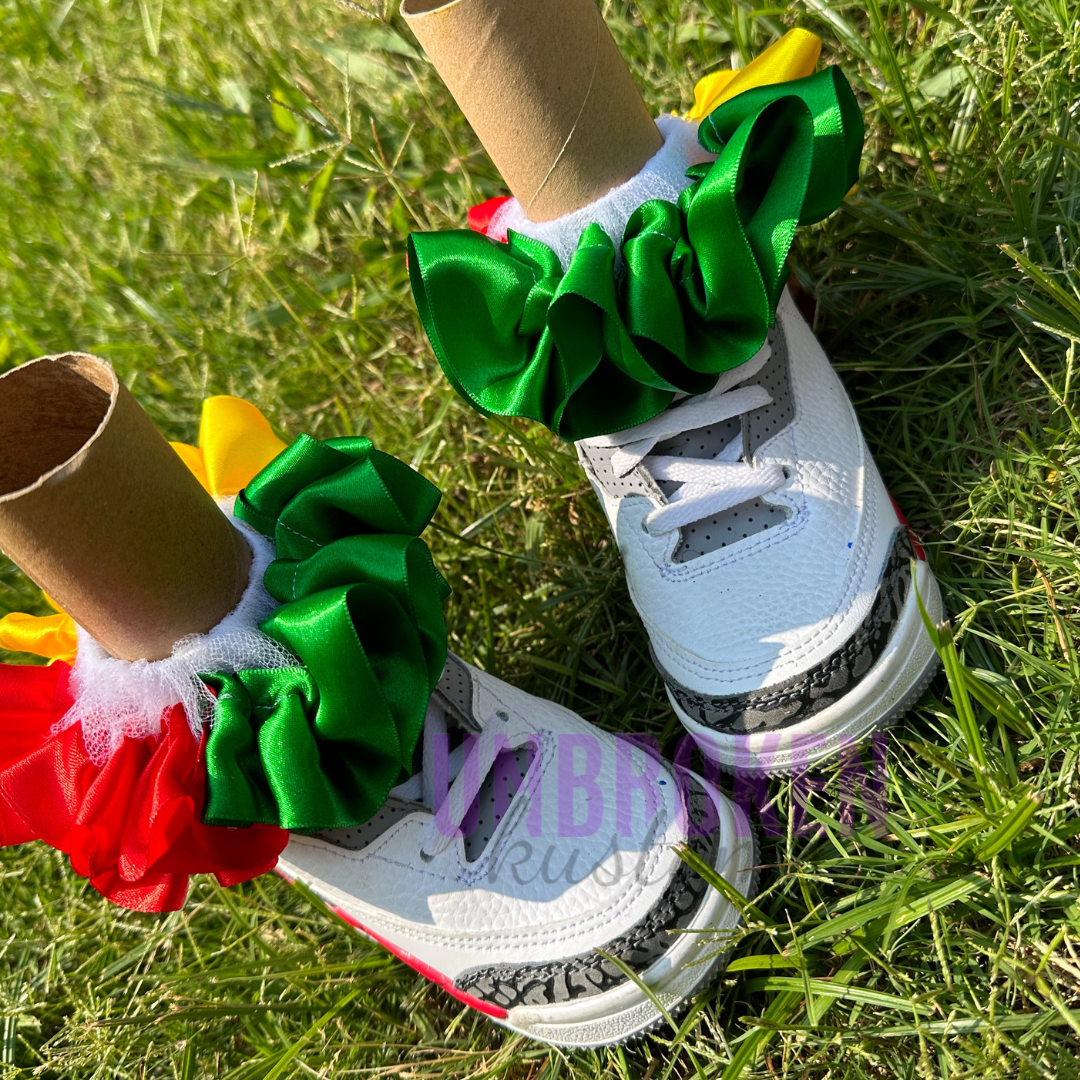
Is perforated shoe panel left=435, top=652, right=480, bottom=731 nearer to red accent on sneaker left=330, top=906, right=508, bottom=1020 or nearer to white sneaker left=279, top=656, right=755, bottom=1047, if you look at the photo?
white sneaker left=279, top=656, right=755, bottom=1047

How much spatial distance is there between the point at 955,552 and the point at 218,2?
1.80m

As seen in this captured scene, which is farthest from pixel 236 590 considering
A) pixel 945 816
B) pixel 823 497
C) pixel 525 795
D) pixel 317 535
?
pixel 945 816

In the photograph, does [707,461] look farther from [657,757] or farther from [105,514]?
[105,514]

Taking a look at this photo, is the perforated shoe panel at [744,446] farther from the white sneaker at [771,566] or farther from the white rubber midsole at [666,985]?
the white rubber midsole at [666,985]

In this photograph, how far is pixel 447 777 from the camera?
1157 millimetres

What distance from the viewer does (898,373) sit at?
4.63 ft

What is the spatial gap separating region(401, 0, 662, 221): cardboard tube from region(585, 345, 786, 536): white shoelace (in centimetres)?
24

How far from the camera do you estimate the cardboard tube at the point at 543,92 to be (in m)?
1.04

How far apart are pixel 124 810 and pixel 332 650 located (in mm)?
241

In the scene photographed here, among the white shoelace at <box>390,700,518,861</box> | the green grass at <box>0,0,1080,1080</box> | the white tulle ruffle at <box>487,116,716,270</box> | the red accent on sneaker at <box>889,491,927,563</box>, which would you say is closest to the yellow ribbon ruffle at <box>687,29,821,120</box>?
the white tulle ruffle at <box>487,116,716,270</box>

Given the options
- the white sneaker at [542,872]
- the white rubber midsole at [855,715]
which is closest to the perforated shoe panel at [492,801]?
the white sneaker at [542,872]

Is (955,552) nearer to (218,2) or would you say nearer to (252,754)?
(252,754)

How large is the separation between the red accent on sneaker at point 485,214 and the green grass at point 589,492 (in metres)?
0.32

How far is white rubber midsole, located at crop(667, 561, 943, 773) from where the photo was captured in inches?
44.6
